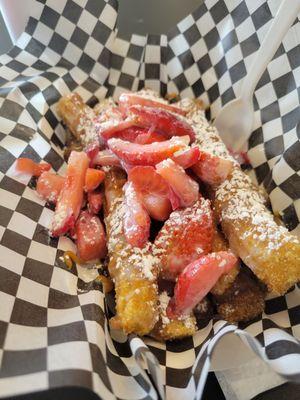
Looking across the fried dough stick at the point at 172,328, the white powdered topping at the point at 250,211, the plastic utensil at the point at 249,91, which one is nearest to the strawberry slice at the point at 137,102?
the plastic utensil at the point at 249,91

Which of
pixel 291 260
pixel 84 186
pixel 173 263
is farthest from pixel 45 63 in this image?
pixel 291 260

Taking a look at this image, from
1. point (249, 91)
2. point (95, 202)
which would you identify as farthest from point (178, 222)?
point (249, 91)

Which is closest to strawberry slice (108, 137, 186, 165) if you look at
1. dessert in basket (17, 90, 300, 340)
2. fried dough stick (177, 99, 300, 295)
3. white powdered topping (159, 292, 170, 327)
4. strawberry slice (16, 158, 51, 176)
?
dessert in basket (17, 90, 300, 340)

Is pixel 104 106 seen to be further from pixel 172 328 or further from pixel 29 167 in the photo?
pixel 172 328

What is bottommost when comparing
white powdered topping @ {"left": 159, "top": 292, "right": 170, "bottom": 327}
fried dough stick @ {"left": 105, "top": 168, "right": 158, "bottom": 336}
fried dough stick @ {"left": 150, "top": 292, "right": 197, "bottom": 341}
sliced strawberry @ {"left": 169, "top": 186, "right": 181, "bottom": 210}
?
fried dough stick @ {"left": 150, "top": 292, "right": 197, "bottom": 341}

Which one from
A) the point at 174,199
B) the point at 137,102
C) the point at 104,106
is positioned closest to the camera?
the point at 174,199

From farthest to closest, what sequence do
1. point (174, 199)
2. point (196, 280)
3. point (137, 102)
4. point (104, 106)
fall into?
point (104, 106) < point (137, 102) < point (174, 199) < point (196, 280)

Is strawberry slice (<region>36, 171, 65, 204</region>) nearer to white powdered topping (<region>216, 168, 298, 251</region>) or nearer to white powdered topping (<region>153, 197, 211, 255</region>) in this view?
white powdered topping (<region>153, 197, 211, 255</region>)

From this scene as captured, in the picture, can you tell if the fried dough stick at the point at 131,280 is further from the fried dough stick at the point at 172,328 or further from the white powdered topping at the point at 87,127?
the white powdered topping at the point at 87,127
